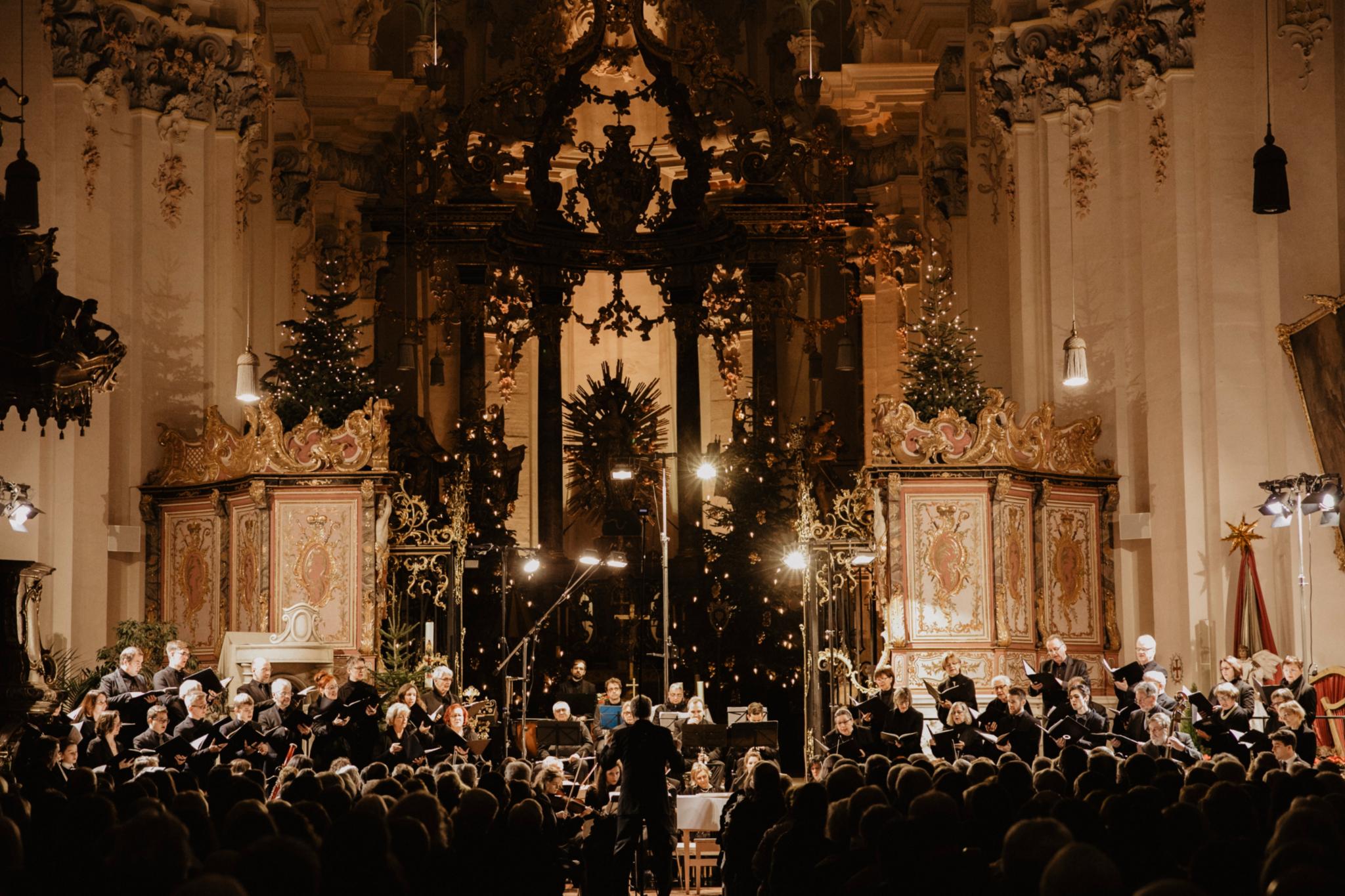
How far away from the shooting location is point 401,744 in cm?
1491

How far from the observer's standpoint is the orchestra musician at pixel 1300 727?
13359 millimetres

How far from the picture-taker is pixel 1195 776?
29.8ft

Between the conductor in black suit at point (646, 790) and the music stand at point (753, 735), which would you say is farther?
the music stand at point (753, 735)

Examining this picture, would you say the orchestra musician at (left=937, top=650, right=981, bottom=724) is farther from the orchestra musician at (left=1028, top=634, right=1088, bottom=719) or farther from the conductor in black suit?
the conductor in black suit

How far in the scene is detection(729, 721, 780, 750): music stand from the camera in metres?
17.0

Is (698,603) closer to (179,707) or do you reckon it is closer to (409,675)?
(409,675)

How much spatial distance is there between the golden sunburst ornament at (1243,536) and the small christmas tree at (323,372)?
1011 centimetres

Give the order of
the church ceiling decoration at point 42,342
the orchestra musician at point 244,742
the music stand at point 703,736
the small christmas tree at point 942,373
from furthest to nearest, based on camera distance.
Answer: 1. the small christmas tree at point 942,373
2. the music stand at point 703,736
3. the orchestra musician at point 244,742
4. the church ceiling decoration at point 42,342

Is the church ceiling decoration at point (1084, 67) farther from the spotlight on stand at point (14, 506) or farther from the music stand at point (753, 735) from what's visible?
the spotlight on stand at point (14, 506)

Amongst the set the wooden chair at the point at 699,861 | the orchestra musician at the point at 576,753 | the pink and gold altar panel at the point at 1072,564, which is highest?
the pink and gold altar panel at the point at 1072,564

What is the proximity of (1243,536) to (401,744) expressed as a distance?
9519 millimetres

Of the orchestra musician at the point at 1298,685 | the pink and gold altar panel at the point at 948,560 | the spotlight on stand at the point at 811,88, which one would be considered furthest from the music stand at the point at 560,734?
the spotlight on stand at the point at 811,88

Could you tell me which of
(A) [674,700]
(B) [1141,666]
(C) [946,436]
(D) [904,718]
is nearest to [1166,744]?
(B) [1141,666]

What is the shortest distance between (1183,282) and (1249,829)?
1306 cm
